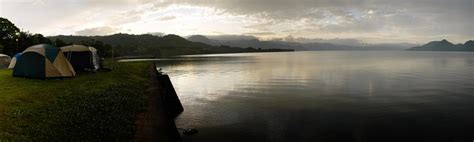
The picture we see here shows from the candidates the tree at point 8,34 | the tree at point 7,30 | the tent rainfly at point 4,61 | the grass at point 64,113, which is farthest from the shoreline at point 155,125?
the tree at point 7,30

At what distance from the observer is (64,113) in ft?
53.8

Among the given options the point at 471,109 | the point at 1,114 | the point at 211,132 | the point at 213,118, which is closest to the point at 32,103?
the point at 1,114

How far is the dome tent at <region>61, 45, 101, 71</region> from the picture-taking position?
3872 cm

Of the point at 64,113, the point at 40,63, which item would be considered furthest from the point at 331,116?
the point at 40,63

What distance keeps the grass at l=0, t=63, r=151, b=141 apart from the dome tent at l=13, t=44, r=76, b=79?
15.2ft

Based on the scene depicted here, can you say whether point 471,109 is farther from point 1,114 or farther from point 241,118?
point 1,114

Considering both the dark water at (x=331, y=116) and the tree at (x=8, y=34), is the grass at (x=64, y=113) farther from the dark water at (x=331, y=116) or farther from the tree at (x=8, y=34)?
the tree at (x=8, y=34)

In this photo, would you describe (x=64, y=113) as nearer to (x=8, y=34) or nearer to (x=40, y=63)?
(x=40, y=63)

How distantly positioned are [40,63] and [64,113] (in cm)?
1637

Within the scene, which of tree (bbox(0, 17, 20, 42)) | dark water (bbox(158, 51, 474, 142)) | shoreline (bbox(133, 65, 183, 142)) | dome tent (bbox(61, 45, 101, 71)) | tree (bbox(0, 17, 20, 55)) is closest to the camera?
shoreline (bbox(133, 65, 183, 142))

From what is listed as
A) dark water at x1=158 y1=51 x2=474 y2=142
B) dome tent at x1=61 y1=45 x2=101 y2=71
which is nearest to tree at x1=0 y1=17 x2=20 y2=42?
dome tent at x1=61 y1=45 x2=101 y2=71

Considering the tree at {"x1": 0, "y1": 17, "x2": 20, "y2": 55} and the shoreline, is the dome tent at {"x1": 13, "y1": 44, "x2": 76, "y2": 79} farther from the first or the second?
the tree at {"x1": 0, "y1": 17, "x2": 20, "y2": 55}

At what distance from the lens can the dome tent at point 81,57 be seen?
127ft

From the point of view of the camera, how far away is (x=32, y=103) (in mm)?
18078
